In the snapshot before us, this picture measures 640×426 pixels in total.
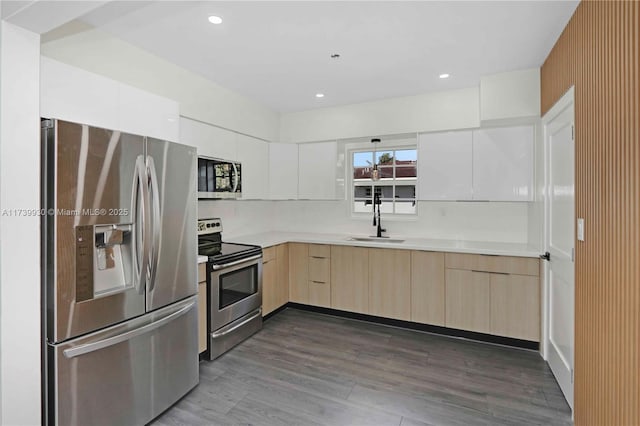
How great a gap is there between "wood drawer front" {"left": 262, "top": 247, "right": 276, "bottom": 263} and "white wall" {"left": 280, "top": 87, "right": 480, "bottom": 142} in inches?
60.5

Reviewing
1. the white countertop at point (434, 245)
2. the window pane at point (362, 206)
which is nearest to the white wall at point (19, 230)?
the white countertop at point (434, 245)

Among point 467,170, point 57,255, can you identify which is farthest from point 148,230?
point 467,170

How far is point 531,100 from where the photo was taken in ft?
9.48

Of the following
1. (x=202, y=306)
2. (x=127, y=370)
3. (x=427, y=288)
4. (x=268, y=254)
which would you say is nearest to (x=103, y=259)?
(x=127, y=370)

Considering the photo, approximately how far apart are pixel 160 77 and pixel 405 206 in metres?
2.99

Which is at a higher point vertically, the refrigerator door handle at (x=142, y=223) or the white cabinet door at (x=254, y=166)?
the white cabinet door at (x=254, y=166)

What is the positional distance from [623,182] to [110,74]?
10.1ft

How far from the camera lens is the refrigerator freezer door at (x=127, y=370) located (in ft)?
5.29

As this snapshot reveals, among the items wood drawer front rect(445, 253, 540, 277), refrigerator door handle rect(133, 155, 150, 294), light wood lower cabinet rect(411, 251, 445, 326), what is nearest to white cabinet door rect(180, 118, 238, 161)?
refrigerator door handle rect(133, 155, 150, 294)

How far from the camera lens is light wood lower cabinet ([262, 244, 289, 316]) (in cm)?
355

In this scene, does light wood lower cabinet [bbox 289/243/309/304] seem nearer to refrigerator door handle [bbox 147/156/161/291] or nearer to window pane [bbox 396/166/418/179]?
window pane [bbox 396/166/418/179]

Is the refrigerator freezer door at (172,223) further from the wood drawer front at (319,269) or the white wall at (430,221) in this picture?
the white wall at (430,221)

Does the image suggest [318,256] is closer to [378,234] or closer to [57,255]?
[378,234]

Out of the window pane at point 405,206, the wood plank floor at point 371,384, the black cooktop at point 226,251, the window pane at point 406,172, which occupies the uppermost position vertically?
the window pane at point 406,172
